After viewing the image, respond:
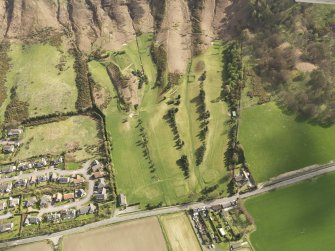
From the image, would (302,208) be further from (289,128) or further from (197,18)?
(197,18)

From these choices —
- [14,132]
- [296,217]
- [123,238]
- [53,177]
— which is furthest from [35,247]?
[296,217]

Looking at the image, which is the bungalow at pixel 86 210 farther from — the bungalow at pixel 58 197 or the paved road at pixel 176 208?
the bungalow at pixel 58 197

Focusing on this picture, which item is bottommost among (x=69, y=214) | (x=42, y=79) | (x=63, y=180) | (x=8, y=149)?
(x=69, y=214)

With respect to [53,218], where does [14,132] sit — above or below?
above

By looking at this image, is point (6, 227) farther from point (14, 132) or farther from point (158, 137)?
point (158, 137)

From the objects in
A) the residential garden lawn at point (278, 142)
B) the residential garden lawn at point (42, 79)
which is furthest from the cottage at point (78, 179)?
the residential garden lawn at point (278, 142)

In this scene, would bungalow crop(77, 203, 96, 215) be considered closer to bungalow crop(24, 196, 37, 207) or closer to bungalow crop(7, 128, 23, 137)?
bungalow crop(24, 196, 37, 207)

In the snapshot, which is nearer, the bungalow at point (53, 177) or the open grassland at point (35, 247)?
the open grassland at point (35, 247)
